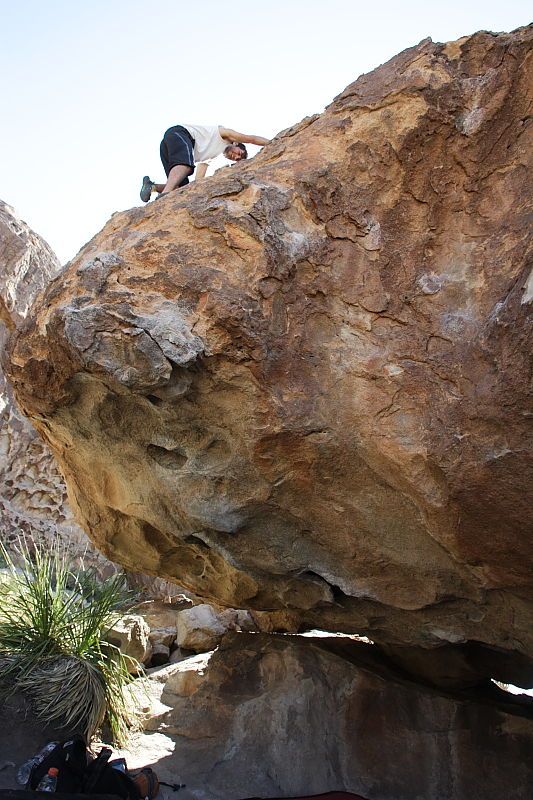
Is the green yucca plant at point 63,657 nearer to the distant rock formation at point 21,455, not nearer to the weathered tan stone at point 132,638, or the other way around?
the weathered tan stone at point 132,638

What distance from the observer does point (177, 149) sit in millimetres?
4445

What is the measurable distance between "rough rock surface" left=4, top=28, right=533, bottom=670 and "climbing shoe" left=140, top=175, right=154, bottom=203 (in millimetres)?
919

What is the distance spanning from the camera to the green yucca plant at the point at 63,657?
455 cm

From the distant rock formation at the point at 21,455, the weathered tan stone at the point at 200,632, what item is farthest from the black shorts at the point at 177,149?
the distant rock formation at the point at 21,455

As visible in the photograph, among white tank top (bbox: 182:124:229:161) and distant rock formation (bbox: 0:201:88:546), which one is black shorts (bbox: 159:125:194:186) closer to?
white tank top (bbox: 182:124:229:161)

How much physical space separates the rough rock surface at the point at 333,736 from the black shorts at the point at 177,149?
3.04 metres

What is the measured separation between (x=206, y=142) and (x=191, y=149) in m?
0.17

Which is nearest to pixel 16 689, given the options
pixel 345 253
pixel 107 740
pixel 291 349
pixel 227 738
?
pixel 107 740

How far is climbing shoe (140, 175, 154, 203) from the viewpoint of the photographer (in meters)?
4.43

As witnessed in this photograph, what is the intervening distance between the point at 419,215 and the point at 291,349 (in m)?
0.83

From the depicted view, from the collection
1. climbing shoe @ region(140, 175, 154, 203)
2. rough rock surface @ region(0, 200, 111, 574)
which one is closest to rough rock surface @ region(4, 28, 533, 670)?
climbing shoe @ region(140, 175, 154, 203)

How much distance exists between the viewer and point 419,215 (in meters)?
3.27

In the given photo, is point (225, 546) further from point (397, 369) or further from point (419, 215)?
point (419, 215)

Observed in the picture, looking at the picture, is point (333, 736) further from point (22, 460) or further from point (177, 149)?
point (22, 460)
